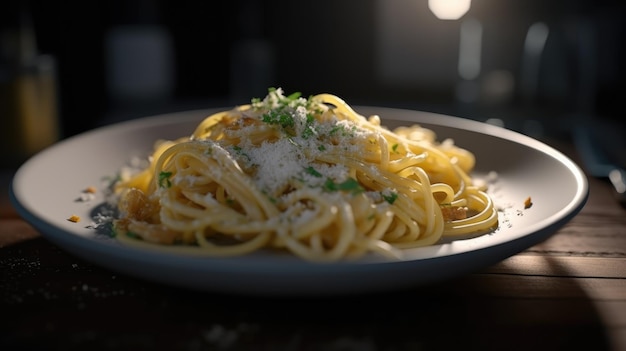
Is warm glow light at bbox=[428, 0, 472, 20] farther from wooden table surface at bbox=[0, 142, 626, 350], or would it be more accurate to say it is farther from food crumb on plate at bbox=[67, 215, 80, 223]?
food crumb on plate at bbox=[67, 215, 80, 223]

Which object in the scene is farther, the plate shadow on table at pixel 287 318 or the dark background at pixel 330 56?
the dark background at pixel 330 56

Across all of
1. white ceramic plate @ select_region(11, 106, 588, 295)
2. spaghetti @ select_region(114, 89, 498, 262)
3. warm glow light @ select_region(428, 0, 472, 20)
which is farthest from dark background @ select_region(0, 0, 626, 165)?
spaghetti @ select_region(114, 89, 498, 262)

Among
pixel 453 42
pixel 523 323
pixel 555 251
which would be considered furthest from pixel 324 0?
pixel 523 323

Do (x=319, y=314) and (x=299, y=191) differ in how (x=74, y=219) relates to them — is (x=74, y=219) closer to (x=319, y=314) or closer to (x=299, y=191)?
(x=299, y=191)

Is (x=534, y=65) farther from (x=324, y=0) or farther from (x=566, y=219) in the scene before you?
(x=566, y=219)

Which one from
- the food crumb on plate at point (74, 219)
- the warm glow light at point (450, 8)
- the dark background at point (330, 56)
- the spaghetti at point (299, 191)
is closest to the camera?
the spaghetti at point (299, 191)

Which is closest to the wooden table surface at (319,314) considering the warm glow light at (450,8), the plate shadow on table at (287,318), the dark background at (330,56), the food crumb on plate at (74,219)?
the plate shadow on table at (287,318)

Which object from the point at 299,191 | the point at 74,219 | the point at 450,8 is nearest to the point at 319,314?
the point at 299,191

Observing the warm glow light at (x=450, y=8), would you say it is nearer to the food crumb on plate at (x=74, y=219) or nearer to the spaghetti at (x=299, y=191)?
the spaghetti at (x=299, y=191)
